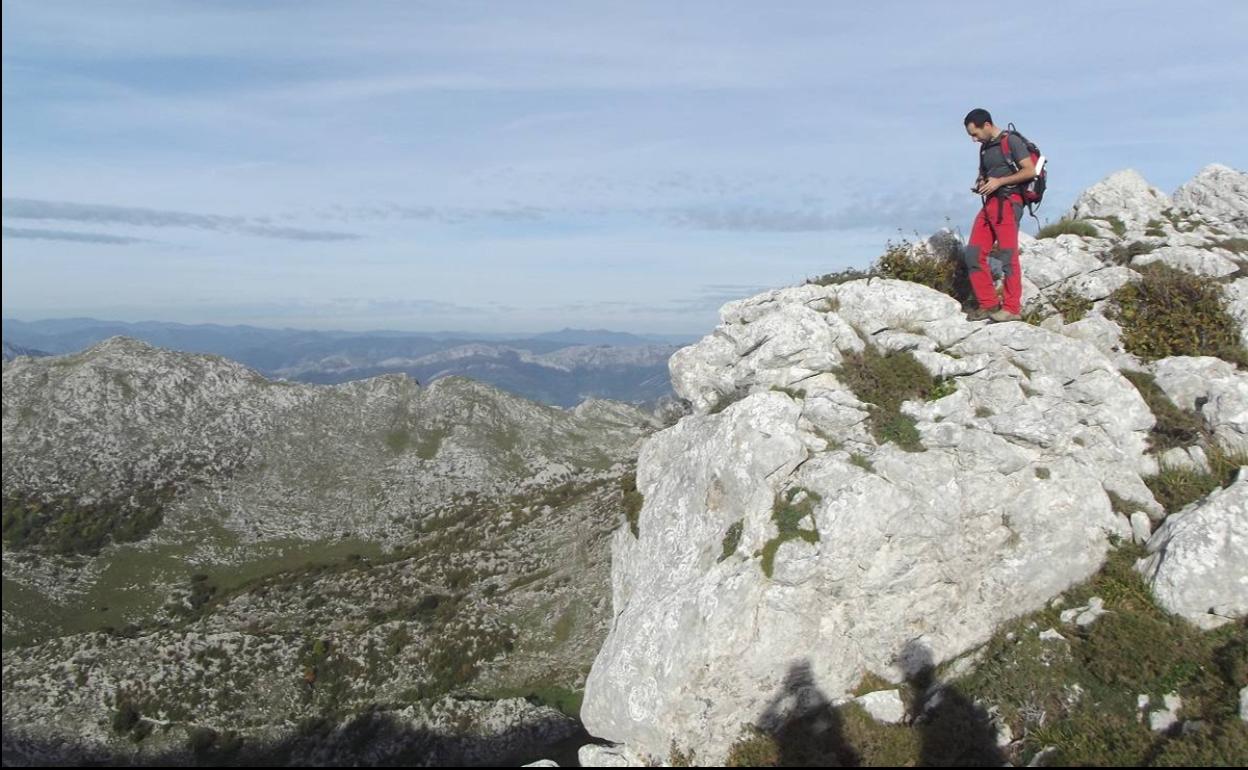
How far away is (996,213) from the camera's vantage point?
59.6 ft

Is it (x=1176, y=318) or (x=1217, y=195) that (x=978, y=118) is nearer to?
(x=1176, y=318)

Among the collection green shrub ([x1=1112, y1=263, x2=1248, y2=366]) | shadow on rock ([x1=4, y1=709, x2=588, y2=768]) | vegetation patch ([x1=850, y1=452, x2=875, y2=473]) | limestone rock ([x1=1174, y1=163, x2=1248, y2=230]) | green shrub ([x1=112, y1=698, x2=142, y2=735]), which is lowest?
shadow on rock ([x1=4, y1=709, x2=588, y2=768])

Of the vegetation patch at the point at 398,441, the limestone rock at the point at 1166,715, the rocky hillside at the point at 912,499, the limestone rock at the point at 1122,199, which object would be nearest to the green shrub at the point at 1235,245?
the rocky hillside at the point at 912,499

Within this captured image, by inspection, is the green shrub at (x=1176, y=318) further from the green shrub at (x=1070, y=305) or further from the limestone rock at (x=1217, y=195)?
the limestone rock at (x=1217, y=195)

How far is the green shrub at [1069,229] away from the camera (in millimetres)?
23312

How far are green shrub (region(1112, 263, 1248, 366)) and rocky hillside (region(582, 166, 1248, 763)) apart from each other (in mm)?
57

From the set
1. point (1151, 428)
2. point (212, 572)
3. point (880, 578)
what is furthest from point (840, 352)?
point (212, 572)

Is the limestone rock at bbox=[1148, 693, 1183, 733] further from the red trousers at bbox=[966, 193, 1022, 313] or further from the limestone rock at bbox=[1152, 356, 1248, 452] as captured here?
the red trousers at bbox=[966, 193, 1022, 313]

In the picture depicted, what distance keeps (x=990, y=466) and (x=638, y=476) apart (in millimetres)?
10996

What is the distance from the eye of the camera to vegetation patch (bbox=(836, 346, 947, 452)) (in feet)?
48.1

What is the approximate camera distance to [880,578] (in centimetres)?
1332

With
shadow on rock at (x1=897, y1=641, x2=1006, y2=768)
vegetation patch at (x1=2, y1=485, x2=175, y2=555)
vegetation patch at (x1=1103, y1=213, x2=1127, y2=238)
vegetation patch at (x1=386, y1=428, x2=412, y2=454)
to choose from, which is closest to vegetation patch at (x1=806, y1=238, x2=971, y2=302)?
vegetation patch at (x1=1103, y1=213, x2=1127, y2=238)

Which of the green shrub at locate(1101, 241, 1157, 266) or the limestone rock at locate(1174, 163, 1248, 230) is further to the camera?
the limestone rock at locate(1174, 163, 1248, 230)

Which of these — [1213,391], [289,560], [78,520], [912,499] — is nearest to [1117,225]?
[1213,391]
